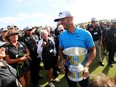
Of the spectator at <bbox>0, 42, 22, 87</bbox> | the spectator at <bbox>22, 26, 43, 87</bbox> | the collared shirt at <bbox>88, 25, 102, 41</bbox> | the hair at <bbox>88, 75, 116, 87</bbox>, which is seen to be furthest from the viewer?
the collared shirt at <bbox>88, 25, 102, 41</bbox>

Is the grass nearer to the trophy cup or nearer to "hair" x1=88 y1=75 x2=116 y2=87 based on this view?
the trophy cup

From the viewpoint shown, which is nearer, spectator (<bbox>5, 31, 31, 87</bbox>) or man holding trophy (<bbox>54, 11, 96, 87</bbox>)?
man holding trophy (<bbox>54, 11, 96, 87</bbox>)

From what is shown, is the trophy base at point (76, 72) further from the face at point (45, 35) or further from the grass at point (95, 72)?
the grass at point (95, 72)

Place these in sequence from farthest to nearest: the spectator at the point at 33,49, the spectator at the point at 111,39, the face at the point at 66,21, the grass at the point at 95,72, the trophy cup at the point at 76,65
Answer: the spectator at the point at 111,39, the grass at the point at 95,72, the spectator at the point at 33,49, the face at the point at 66,21, the trophy cup at the point at 76,65

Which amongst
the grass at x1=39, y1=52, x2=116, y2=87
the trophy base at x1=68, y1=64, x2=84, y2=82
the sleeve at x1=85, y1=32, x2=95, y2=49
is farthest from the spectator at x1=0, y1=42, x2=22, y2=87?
the grass at x1=39, y1=52, x2=116, y2=87

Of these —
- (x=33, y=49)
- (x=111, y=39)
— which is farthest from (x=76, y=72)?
(x=111, y=39)

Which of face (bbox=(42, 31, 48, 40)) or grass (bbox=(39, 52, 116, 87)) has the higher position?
face (bbox=(42, 31, 48, 40))

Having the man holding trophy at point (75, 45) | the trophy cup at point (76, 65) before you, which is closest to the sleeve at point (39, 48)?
the man holding trophy at point (75, 45)

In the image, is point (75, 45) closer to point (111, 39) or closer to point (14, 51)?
point (14, 51)

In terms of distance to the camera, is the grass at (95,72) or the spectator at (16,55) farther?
the grass at (95,72)

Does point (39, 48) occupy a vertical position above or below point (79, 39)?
below

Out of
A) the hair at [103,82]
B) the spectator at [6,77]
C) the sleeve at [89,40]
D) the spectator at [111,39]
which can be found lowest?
the spectator at [111,39]

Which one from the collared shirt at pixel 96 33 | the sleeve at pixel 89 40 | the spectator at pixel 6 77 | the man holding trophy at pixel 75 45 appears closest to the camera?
the spectator at pixel 6 77

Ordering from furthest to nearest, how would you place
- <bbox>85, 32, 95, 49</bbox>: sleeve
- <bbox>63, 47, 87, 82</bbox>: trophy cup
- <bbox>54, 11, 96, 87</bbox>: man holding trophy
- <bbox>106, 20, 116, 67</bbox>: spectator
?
<bbox>106, 20, 116, 67</bbox>: spectator
<bbox>85, 32, 95, 49</bbox>: sleeve
<bbox>54, 11, 96, 87</bbox>: man holding trophy
<bbox>63, 47, 87, 82</bbox>: trophy cup
